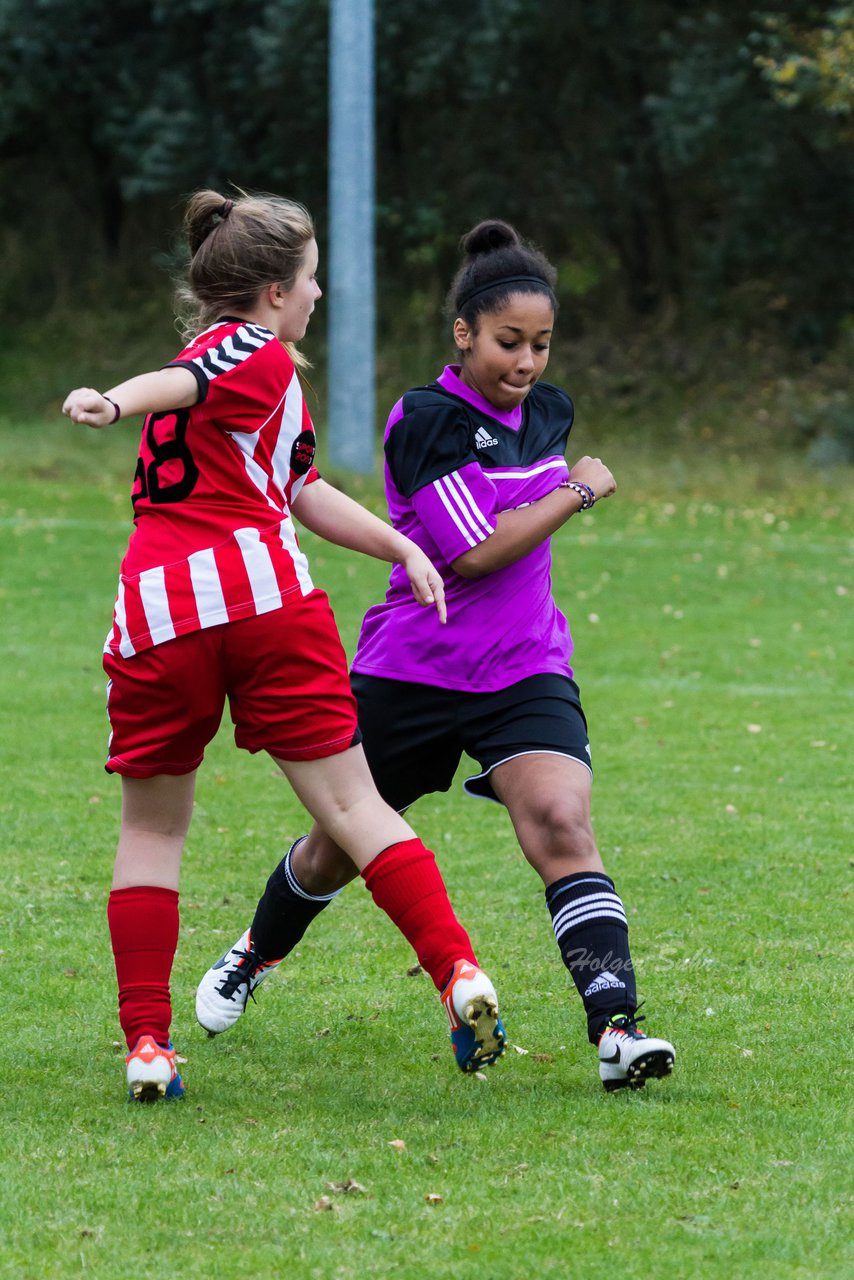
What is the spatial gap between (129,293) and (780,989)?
33.3 meters

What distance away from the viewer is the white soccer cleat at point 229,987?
14.6 ft

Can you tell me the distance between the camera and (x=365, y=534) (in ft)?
13.1

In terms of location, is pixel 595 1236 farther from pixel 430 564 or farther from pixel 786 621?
pixel 786 621

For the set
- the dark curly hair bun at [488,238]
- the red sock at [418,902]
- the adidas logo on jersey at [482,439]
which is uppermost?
the dark curly hair bun at [488,238]

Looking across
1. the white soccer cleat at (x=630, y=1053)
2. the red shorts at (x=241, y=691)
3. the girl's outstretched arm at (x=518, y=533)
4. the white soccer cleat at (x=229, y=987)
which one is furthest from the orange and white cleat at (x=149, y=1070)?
the girl's outstretched arm at (x=518, y=533)

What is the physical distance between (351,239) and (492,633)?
1816cm

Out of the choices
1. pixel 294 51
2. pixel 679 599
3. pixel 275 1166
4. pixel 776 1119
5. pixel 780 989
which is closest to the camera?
pixel 275 1166

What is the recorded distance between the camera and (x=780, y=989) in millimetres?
4824

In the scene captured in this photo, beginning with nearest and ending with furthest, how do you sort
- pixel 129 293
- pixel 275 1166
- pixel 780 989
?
pixel 275 1166 → pixel 780 989 → pixel 129 293

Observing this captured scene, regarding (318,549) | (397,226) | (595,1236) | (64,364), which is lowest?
(595,1236)

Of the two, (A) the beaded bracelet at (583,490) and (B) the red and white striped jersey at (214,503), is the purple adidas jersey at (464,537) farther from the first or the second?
(B) the red and white striped jersey at (214,503)

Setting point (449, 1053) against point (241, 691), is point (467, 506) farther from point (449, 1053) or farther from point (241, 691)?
point (449, 1053)

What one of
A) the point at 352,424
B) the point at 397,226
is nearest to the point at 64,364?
the point at 397,226

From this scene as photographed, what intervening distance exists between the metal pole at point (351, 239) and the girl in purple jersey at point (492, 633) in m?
17.6
